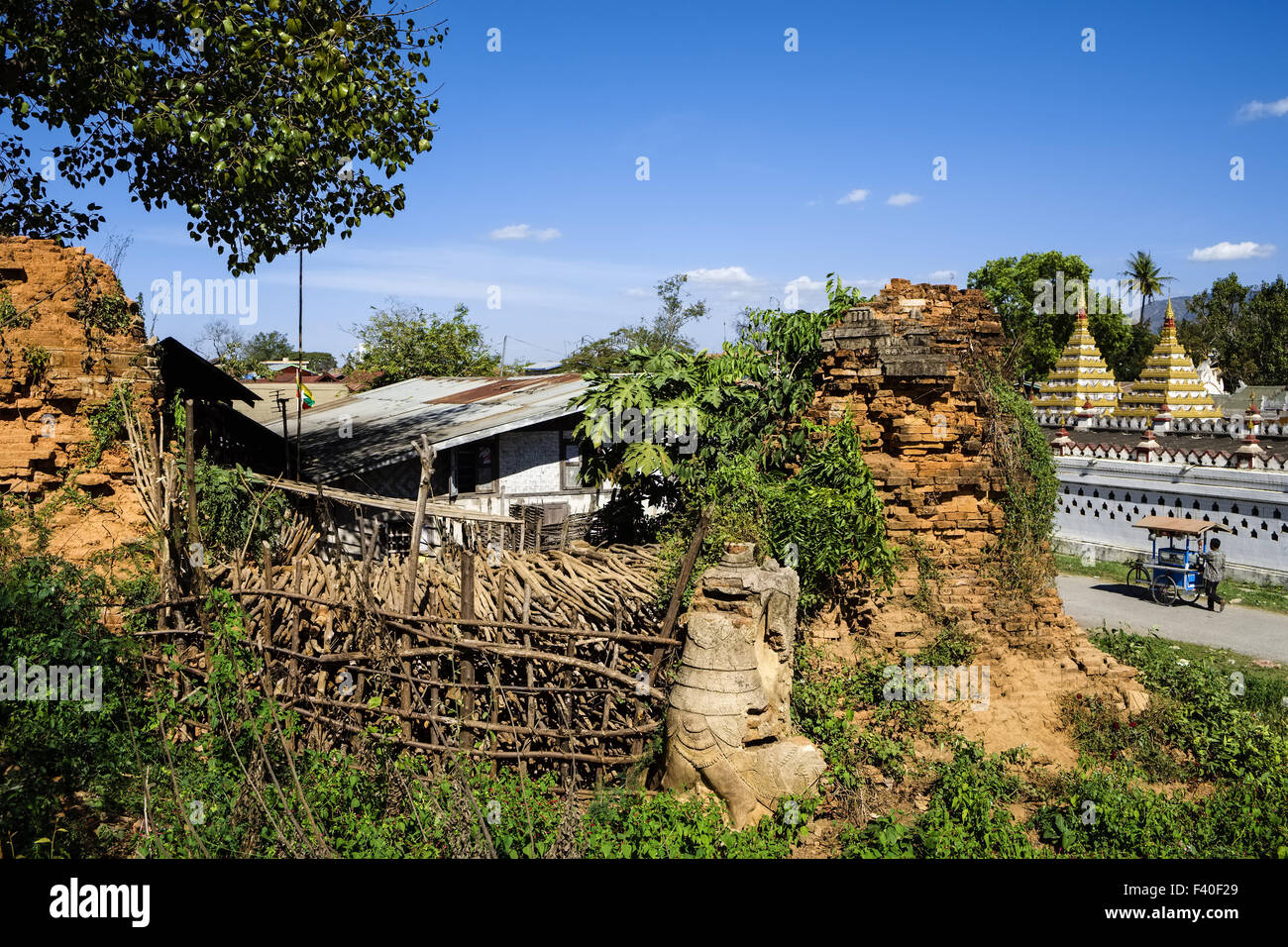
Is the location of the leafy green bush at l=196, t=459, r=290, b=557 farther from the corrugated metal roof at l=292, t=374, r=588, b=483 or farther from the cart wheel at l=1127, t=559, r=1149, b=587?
the cart wheel at l=1127, t=559, r=1149, b=587

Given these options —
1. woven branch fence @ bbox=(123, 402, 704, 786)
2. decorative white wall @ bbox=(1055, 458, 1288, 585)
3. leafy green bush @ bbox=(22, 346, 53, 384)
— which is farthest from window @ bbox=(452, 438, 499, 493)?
decorative white wall @ bbox=(1055, 458, 1288, 585)

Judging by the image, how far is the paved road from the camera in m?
13.3

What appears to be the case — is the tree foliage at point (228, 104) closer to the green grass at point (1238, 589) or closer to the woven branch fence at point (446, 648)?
the woven branch fence at point (446, 648)

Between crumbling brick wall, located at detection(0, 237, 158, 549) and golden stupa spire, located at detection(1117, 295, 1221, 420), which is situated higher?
golden stupa spire, located at detection(1117, 295, 1221, 420)

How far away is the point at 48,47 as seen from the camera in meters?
9.55

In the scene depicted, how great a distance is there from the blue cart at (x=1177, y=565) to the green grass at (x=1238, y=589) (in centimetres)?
84

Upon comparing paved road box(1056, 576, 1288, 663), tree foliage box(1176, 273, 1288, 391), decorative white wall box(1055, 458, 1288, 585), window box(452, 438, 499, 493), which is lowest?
paved road box(1056, 576, 1288, 663)

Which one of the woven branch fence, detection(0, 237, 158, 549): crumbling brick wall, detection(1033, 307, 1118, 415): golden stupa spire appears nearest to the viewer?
the woven branch fence

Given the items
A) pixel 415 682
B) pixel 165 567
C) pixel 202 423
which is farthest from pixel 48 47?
pixel 415 682

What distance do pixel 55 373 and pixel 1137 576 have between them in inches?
778

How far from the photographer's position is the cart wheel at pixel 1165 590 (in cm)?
1622

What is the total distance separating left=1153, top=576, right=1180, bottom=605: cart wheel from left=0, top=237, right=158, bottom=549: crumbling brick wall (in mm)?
17384

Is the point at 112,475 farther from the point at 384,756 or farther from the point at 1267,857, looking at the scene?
the point at 1267,857

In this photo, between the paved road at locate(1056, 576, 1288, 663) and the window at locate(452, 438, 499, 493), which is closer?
the paved road at locate(1056, 576, 1288, 663)
